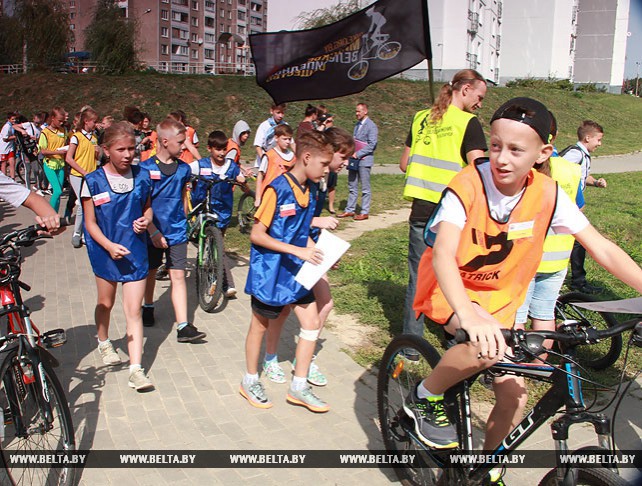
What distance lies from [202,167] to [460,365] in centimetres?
579

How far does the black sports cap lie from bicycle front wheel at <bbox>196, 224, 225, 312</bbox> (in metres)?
4.39

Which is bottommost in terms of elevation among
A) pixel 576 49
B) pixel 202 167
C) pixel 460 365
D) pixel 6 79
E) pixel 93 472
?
pixel 93 472

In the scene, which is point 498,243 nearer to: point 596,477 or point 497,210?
point 497,210

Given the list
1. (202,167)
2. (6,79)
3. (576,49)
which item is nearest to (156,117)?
(6,79)

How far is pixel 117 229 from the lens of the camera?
15.4 feet

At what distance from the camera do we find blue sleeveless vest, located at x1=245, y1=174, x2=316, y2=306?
4.26 m

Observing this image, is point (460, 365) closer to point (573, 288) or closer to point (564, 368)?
point (564, 368)

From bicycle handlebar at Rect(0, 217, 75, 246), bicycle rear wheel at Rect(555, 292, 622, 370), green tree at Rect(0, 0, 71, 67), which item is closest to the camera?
bicycle handlebar at Rect(0, 217, 75, 246)

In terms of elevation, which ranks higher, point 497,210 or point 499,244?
point 497,210

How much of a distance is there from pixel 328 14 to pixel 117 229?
50.8 metres

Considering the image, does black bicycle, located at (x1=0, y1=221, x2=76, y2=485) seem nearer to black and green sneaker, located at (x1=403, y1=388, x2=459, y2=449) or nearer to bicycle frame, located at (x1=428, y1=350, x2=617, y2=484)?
black and green sneaker, located at (x1=403, y1=388, x2=459, y2=449)

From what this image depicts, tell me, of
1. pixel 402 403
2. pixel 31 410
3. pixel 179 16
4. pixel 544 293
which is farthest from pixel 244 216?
pixel 179 16

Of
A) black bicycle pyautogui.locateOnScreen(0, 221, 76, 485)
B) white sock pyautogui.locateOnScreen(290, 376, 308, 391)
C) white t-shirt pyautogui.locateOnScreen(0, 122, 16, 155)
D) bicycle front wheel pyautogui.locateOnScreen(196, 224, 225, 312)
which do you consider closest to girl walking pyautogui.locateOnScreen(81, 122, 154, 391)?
white sock pyautogui.locateOnScreen(290, 376, 308, 391)

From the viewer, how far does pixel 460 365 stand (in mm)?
2738
